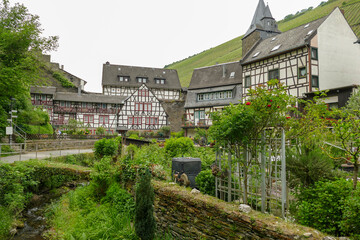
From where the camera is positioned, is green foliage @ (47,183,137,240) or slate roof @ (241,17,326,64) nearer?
green foliage @ (47,183,137,240)

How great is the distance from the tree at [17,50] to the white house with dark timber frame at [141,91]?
2147 centimetres

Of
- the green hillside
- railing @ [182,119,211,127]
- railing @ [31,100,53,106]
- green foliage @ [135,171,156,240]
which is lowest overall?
green foliage @ [135,171,156,240]

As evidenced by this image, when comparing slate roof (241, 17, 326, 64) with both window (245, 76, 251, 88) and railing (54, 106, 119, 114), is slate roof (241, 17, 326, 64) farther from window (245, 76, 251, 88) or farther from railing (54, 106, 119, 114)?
railing (54, 106, 119, 114)

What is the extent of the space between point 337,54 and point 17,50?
25142 millimetres

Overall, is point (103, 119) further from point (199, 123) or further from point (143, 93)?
point (199, 123)

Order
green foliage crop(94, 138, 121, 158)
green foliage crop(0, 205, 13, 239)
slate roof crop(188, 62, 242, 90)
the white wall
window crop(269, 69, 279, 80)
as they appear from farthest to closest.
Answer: slate roof crop(188, 62, 242, 90) < window crop(269, 69, 279, 80) < the white wall < green foliage crop(94, 138, 121, 158) < green foliage crop(0, 205, 13, 239)

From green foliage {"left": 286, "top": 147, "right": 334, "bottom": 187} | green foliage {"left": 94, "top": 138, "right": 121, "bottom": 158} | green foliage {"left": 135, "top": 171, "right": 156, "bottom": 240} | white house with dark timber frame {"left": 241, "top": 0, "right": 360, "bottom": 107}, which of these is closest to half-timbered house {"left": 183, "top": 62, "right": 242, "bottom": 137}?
white house with dark timber frame {"left": 241, "top": 0, "right": 360, "bottom": 107}

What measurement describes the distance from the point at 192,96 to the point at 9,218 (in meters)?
29.2

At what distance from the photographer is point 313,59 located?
20.8 m

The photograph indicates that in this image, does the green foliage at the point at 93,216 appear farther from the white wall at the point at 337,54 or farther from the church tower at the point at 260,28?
the church tower at the point at 260,28

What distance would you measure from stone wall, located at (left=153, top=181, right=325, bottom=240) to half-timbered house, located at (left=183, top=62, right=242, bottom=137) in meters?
25.5

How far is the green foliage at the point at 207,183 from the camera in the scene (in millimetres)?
6654

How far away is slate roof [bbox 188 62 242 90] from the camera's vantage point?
109 feet

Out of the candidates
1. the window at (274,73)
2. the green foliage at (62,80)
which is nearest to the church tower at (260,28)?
the window at (274,73)
